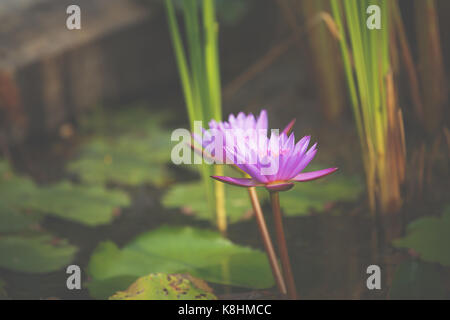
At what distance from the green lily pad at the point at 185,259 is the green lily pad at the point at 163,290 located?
122mm

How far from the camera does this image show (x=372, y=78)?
1.11 metres

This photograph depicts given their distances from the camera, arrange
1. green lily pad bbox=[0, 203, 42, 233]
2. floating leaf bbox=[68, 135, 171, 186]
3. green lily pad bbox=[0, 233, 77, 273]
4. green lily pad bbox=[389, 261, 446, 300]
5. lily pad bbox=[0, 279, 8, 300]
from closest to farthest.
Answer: green lily pad bbox=[389, 261, 446, 300], lily pad bbox=[0, 279, 8, 300], green lily pad bbox=[0, 233, 77, 273], green lily pad bbox=[0, 203, 42, 233], floating leaf bbox=[68, 135, 171, 186]

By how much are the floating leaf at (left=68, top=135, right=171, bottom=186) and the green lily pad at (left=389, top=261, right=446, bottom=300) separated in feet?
3.33

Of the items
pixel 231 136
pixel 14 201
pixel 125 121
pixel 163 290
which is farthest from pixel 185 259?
pixel 125 121

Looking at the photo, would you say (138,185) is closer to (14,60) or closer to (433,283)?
(14,60)

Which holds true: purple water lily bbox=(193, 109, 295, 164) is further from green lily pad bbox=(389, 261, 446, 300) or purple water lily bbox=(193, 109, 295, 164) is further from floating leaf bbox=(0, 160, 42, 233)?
floating leaf bbox=(0, 160, 42, 233)

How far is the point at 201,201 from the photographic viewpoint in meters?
1.59

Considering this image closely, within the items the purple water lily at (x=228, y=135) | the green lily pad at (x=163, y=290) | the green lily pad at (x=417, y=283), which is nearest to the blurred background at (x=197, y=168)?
the green lily pad at (x=417, y=283)

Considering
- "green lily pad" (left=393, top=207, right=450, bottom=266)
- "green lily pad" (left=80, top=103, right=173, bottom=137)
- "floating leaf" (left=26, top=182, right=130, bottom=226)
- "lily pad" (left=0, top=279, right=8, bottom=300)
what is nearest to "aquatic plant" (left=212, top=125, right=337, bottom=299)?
"green lily pad" (left=393, top=207, right=450, bottom=266)

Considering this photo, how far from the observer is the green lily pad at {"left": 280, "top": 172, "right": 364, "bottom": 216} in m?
1.48

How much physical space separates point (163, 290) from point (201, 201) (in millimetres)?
621

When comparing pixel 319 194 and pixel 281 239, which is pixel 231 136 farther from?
pixel 319 194

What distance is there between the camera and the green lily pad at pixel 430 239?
3.56 ft

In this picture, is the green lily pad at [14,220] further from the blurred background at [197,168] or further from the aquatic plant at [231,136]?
the aquatic plant at [231,136]
